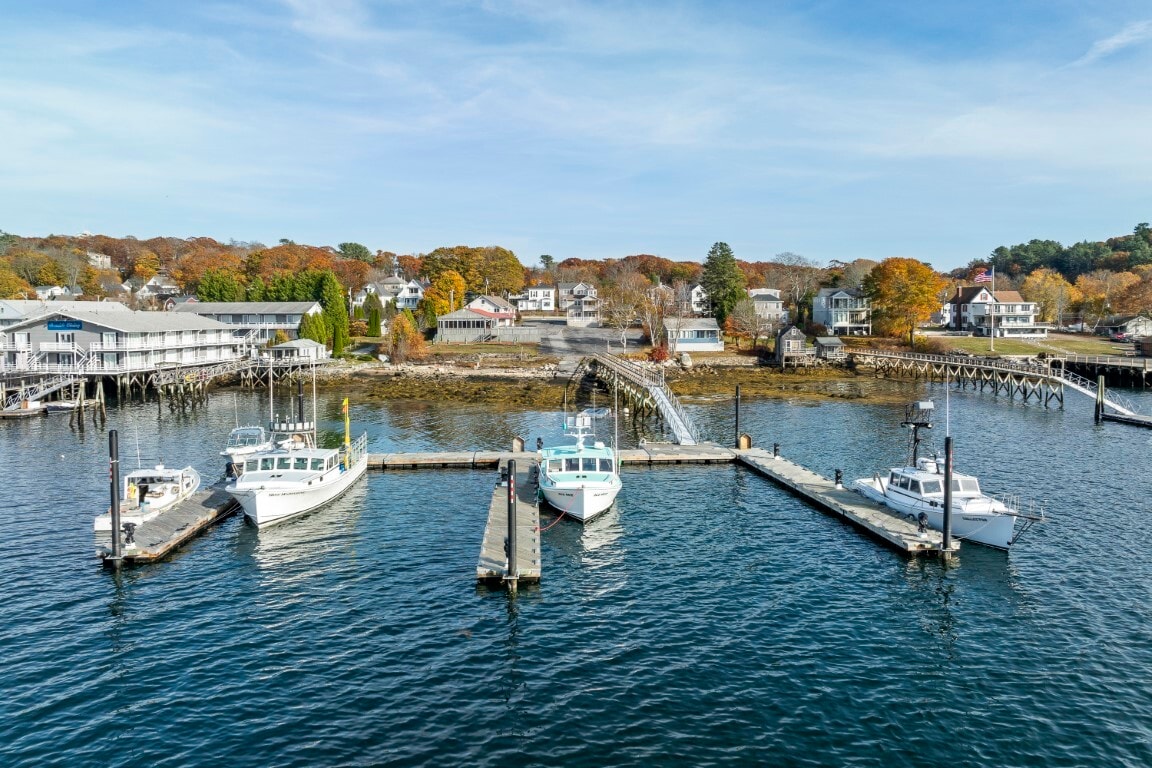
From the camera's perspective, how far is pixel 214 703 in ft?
73.6

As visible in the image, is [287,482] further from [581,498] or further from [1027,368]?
[1027,368]

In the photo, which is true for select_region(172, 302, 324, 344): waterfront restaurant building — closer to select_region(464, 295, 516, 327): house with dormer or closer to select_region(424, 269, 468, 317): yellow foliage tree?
select_region(464, 295, 516, 327): house with dormer

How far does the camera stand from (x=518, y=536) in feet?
117

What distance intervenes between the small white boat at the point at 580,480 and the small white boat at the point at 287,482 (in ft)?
38.2

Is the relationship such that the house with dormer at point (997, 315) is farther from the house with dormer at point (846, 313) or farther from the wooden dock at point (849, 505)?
the wooden dock at point (849, 505)

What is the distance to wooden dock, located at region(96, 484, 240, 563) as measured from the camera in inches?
1312

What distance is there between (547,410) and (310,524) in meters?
42.0

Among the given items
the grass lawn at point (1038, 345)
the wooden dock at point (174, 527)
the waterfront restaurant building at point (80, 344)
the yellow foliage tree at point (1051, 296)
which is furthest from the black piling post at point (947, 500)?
the yellow foliage tree at point (1051, 296)

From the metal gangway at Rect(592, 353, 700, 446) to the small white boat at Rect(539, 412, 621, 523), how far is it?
16.0 m

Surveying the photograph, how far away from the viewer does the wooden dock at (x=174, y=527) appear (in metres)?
33.3

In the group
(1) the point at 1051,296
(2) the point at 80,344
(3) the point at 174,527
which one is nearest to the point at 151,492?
(3) the point at 174,527

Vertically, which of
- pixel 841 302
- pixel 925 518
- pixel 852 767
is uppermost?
pixel 841 302

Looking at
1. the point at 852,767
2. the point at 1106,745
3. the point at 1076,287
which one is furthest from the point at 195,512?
the point at 1076,287

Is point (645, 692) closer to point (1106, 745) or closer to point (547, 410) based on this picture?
point (1106, 745)
